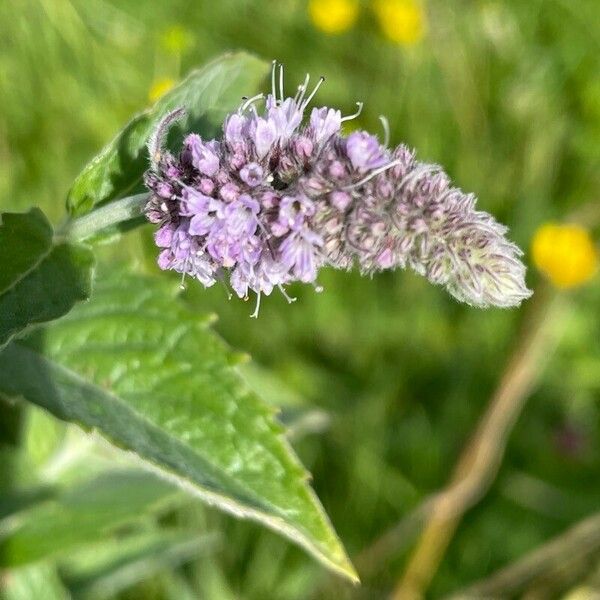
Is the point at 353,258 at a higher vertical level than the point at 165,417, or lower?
higher

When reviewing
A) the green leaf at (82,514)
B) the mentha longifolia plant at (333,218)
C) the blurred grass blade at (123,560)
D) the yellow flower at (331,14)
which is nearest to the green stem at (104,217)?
the mentha longifolia plant at (333,218)

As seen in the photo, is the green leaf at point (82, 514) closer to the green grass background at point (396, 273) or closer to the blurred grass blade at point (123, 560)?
the blurred grass blade at point (123, 560)

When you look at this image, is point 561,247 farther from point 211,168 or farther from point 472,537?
point 211,168

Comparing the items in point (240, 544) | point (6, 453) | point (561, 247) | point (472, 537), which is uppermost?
point (561, 247)

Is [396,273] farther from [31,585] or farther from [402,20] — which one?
[31,585]

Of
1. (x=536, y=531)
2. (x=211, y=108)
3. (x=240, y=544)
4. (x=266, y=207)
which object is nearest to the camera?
(x=266, y=207)

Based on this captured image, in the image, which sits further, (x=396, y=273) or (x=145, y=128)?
(x=396, y=273)

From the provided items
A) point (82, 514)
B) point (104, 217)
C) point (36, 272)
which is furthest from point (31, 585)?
point (104, 217)

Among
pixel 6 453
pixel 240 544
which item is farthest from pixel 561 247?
pixel 6 453
